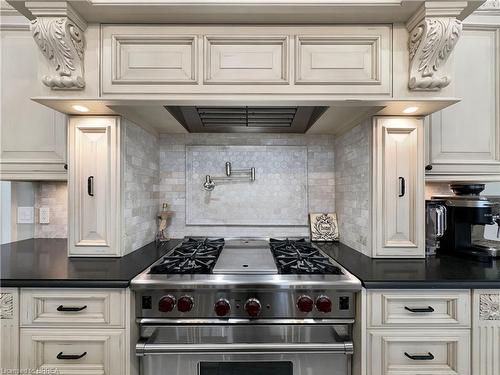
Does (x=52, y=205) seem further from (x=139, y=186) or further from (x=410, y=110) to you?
(x=410, y=110)

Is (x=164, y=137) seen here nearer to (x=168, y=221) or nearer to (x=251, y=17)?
(x=168, y=221)

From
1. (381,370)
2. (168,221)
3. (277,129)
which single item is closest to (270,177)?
(277,129)

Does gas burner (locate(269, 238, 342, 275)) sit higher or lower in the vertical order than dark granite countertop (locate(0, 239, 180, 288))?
higher

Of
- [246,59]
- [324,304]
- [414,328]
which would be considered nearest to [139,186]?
[246,59]

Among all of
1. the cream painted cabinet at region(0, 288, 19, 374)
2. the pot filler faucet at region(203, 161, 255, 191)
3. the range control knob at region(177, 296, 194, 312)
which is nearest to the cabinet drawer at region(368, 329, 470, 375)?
the range control knob at region(177, 296, 194, 312)

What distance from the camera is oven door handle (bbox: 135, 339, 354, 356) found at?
1.29m

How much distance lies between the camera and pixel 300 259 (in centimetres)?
157

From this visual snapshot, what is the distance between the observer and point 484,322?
1.29 metres

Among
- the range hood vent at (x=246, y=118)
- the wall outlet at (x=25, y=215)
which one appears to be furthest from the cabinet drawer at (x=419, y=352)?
the wall outlet at (x=25, y=215)

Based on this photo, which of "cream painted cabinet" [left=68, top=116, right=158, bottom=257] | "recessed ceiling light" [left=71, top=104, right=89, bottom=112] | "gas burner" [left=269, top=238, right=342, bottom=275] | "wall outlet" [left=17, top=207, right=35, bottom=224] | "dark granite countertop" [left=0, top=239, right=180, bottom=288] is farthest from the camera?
"wall outlet" [left=17, top=207, right=35, bottom=224]

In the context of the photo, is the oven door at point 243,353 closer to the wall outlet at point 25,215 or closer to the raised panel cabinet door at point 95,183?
the raised panel cabinet door at point 95,183

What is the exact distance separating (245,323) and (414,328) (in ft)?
2.39

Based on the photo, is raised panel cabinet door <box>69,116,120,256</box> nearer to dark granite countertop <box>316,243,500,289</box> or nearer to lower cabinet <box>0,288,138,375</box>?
lower cabinet <box>0,288,138,375</box>

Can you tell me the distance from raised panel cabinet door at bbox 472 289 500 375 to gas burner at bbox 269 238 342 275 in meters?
0.59
